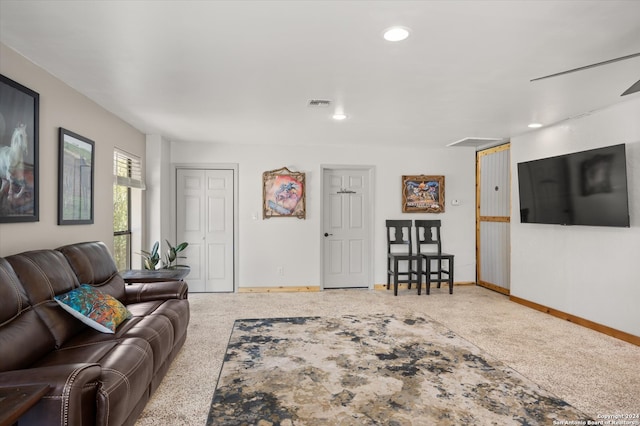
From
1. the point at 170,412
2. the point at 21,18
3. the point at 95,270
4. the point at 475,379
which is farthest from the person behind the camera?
the point at 95,270

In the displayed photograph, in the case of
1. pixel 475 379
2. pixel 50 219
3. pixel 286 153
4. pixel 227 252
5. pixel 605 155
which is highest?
pixel 286 153

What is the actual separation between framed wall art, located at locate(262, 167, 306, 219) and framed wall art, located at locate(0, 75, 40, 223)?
347cm

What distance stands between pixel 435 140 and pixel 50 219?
4892 millimetres

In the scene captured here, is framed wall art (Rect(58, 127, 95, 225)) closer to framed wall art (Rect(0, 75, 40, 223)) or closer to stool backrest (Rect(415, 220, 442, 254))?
framed wall art (Rect(0, 75, 40, 223))

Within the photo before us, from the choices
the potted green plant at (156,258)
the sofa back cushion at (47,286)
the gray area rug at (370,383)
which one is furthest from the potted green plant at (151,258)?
the sofa back cushion at (47,286)

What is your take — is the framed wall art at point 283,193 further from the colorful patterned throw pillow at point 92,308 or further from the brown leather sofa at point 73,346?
the colorful patterned throw pillow at point 92,308

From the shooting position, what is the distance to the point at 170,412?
7.93 ft

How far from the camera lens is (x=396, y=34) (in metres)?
2.30

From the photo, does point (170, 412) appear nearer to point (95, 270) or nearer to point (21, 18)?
point (95, 270)

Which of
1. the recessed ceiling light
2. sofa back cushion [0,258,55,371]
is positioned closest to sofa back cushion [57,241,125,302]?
sofa back cushion [0,258,55,371]

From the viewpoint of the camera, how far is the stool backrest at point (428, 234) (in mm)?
6266

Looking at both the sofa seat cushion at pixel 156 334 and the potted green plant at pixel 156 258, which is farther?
the potted green plant at pixel 156 258

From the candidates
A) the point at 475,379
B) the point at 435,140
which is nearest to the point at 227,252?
the point at 435,140

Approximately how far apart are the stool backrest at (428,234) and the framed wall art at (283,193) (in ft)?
6.26
